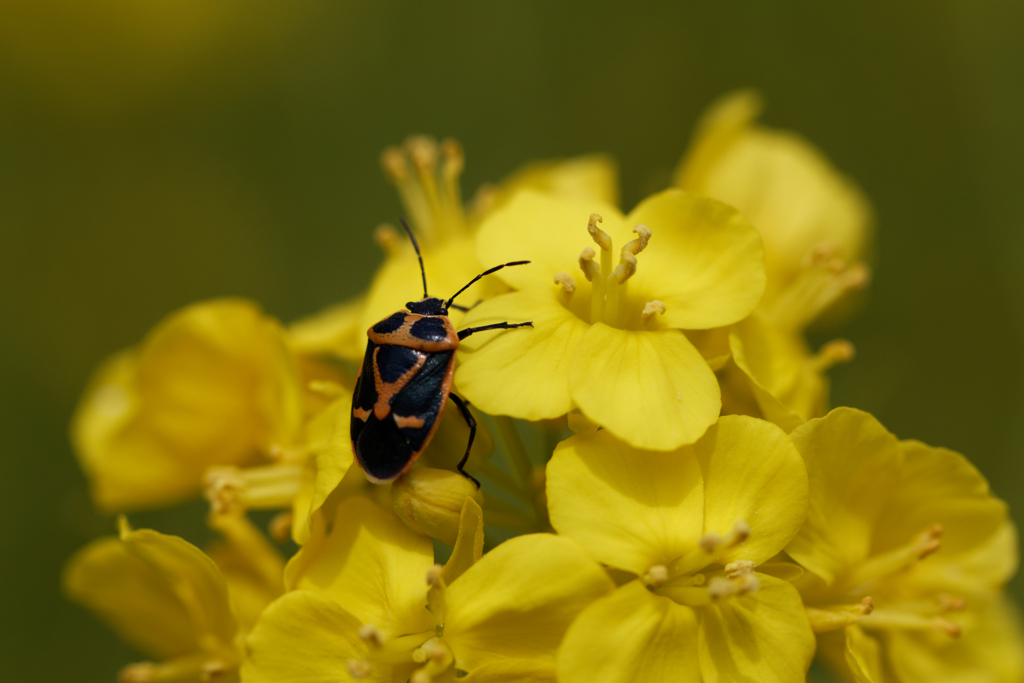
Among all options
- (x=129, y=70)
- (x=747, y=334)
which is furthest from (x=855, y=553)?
(x=129, y=70)

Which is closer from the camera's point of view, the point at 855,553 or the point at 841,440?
the point at 841,440

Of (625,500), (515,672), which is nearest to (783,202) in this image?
(625,500)

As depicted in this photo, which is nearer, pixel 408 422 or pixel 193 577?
pixel 408 422

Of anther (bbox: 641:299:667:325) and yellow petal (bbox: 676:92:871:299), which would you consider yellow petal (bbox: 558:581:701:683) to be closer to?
anther (bbox: 641:299:667:325)

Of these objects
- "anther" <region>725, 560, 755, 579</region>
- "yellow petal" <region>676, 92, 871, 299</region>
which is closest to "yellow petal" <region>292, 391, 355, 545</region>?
"anther" <region>725, 560, 755, 579</region>

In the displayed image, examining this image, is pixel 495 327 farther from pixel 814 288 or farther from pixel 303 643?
pixel 814 288

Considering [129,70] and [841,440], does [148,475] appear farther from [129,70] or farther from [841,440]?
[129,70]
